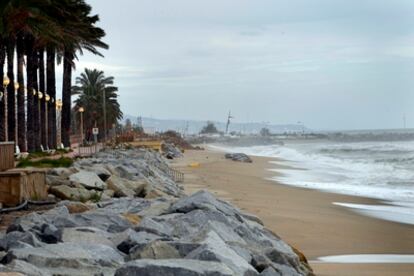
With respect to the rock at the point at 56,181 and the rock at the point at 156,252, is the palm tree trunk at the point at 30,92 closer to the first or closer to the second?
the rock at the point at 56,181

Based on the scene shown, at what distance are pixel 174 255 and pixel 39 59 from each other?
3132 cm

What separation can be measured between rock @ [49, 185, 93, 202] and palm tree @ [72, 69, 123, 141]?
55980 millimetres

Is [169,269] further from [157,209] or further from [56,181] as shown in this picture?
[56,181]

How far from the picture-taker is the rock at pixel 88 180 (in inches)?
542

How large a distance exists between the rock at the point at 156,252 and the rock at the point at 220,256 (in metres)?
0.23

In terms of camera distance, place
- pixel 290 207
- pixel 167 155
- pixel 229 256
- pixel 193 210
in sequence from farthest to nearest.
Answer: pixel 167 155
pixel 290 207
pixel 193 210
pixel 229 256

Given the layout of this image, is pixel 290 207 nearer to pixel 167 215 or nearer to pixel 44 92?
pixel 167 215

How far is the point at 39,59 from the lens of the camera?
36.0 metres

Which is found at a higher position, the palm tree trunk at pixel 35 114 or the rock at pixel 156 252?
the palm tree trunk at pixel 35 114

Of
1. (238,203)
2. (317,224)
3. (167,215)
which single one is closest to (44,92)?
(238,203)

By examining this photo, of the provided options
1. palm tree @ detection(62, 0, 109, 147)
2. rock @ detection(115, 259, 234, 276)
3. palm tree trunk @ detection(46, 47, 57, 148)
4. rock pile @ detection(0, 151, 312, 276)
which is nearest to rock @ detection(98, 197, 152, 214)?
rock pile @ detection(0, 151, 312, 276)

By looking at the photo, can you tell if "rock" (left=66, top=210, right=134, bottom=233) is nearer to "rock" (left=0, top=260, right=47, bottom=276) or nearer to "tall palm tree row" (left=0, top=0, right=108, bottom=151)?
"rock" (left=0, top=260, right=47, bottom=276)

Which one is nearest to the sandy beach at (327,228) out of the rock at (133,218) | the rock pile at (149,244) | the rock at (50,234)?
the rock pile at (149,244)

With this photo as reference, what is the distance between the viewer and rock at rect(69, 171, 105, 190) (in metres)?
13.8
